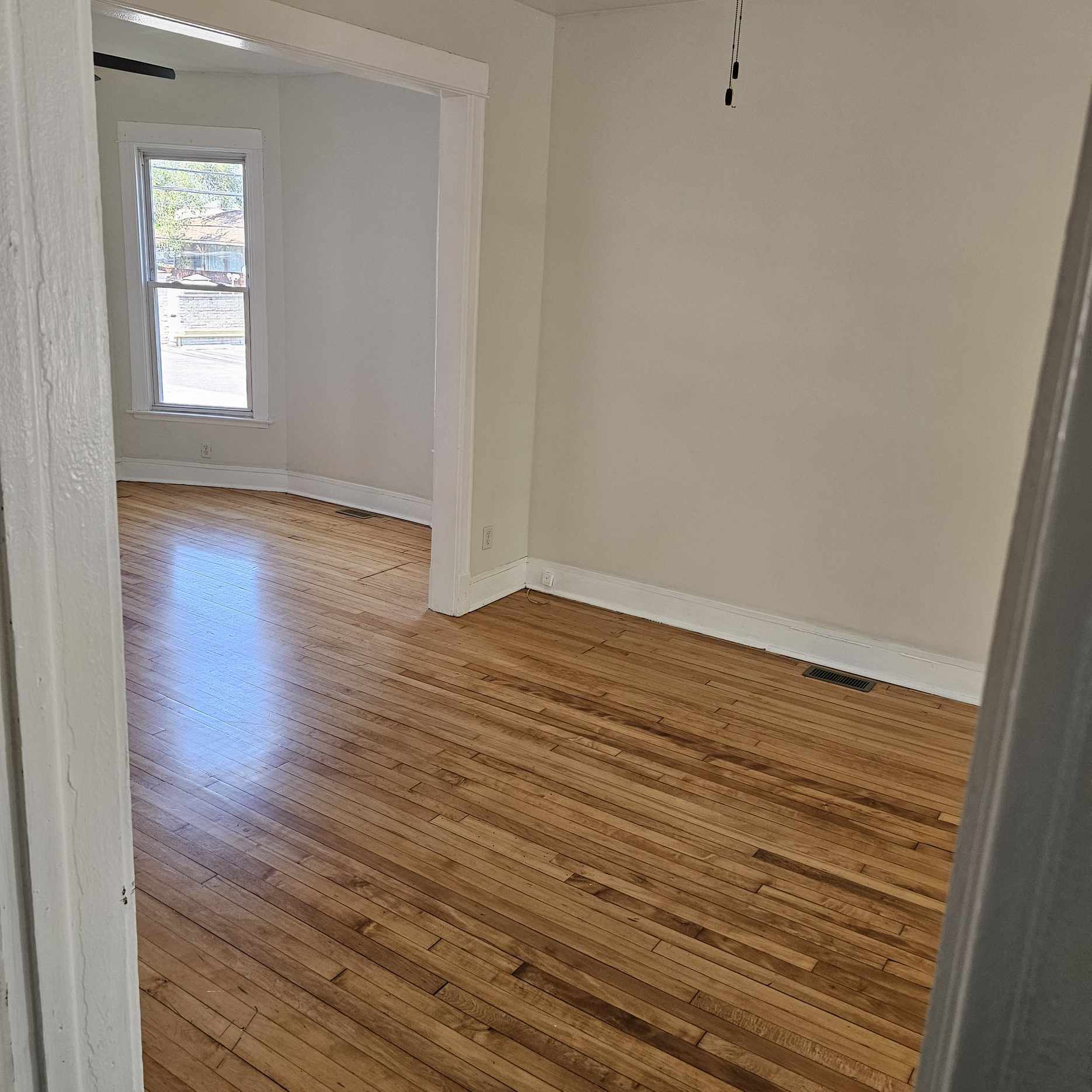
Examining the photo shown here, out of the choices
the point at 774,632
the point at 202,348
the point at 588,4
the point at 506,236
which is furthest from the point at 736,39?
the point at 202,348

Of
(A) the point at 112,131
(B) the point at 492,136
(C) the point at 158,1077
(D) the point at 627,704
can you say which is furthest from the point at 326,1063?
(A) the point at 112,131

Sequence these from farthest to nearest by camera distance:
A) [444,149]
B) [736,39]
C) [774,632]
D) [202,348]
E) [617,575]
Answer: [202,348], [617,575], [774,632], [444,149], [736,39]

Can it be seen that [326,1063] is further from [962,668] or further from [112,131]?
[112,131]

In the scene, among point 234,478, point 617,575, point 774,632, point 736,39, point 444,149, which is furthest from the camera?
point 234,478

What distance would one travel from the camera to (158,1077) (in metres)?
2.00

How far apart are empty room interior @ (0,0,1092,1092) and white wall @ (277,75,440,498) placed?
1.6 inches

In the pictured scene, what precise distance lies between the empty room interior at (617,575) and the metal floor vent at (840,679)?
2 cm

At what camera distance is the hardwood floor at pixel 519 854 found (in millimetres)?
2156

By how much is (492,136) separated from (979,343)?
2230 millimetres

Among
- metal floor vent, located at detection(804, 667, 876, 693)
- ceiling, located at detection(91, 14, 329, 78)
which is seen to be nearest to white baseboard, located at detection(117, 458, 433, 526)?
ceiling, located at detection(91, 14, 329, 78)

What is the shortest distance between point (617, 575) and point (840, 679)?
1208 millimetres

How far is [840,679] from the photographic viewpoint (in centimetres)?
427

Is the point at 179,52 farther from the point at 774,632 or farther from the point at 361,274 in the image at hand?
the point at 774,632

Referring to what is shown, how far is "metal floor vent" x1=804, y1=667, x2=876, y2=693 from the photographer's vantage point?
13.8ft
